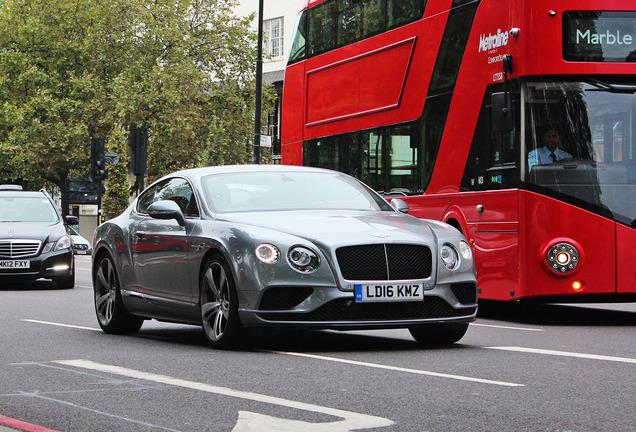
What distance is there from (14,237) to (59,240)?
80 cm

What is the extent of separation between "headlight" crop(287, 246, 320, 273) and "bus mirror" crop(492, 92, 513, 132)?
413 centimetres

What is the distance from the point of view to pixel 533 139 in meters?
12.2

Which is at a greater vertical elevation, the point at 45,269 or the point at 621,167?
the point at 621,167

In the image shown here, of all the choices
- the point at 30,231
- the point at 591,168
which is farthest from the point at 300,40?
the point at 591,168

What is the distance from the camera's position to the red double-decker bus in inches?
473

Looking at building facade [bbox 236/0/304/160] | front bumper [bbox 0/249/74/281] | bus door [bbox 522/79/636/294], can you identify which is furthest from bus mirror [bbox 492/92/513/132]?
building facade [bbox 236/0/304/160]

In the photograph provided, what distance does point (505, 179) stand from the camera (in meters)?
12.5

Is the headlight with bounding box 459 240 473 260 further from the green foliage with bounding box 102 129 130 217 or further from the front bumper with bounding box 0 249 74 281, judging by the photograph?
the green foliage with bounding box 102 129 130 217

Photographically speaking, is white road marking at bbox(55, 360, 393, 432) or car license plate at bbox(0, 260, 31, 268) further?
car license plate at bbox(0, 260, 31, 268)

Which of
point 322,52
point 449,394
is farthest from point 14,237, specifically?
point 449,394

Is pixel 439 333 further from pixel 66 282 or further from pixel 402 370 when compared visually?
pixel 66 282

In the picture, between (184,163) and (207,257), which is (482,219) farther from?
(184,163)

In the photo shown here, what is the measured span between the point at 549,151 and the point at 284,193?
132 inches

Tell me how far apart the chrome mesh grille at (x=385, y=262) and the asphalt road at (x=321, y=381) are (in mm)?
572
